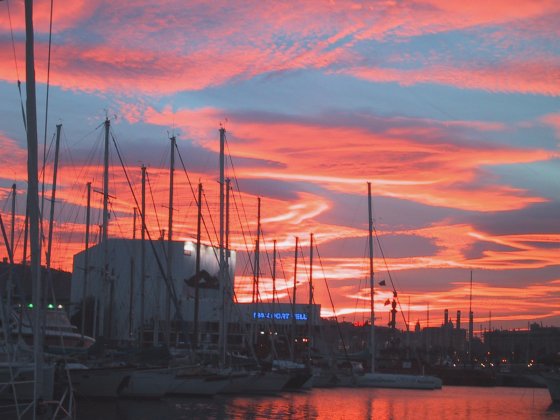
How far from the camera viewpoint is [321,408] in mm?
52031

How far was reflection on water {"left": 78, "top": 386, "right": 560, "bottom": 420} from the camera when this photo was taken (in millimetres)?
42219

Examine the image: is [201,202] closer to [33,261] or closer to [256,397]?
[256,397]

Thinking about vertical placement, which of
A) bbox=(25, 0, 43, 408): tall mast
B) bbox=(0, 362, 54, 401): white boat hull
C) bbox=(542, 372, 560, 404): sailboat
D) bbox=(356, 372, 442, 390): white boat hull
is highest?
bbox=(25, 0, 43, 408): tall mast

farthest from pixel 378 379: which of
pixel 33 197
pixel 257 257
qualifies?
pixel 33 197

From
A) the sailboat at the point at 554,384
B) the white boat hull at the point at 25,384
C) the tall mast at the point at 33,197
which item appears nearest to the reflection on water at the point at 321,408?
the sailboat at the point at 554,384

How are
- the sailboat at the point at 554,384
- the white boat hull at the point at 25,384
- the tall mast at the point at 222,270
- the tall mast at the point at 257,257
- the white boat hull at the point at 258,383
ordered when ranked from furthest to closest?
the tall mast at the point at 257,257 → the sailboat at the point at 554,384 → the white boat hull at the point at 258,383 → the tall mast at the point at 222,270 → the white boat hull at the point at 25,384

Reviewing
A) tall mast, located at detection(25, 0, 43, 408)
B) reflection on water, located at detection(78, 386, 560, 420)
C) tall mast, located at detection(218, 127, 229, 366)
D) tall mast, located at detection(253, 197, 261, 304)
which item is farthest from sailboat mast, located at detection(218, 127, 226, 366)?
tall mast, located at detection(25, 0, 43, 408)

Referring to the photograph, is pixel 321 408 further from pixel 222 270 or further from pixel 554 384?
pixel 554 384

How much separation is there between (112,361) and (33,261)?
28517 millimetres

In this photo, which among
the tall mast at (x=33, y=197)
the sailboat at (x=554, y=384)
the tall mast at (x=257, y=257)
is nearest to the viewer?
the tall mast at (x=33, y=197)

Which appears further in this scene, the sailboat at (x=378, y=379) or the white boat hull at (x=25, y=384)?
the sailboat at (x=378, y=379)

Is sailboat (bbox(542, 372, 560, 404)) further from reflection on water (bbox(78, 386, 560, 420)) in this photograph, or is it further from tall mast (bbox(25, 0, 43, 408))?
tall mast (bbox(25, 0, 43, 408))

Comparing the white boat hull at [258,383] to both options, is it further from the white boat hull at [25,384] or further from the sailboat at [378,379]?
the white boat hull at [25,384]

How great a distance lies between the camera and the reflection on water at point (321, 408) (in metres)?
42.2
